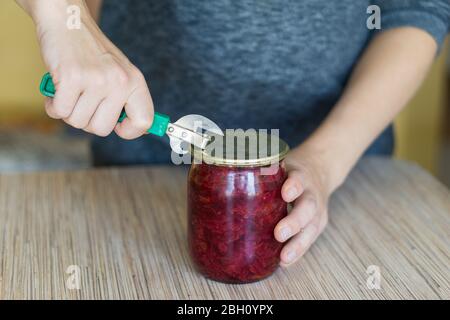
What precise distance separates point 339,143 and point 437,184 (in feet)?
0.66

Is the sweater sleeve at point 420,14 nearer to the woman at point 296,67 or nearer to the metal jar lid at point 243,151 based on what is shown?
the woman at point 296,67

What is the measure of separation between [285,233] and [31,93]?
1840mm

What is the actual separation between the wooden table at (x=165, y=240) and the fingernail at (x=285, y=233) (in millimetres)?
56

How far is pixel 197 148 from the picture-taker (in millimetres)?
771

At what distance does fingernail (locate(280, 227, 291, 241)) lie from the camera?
2.61 ft

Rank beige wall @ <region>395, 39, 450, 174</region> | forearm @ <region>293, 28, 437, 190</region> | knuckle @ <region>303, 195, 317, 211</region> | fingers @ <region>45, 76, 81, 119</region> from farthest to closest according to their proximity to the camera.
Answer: beige wall @ <region>395, 39, 450, 174</region> < forearm @ <region>293, 28, 437, 190</region> < knuckle @ <region>303, 195, 317, 211</region> < fingers @ <region>45, 76, 81, 119</region>

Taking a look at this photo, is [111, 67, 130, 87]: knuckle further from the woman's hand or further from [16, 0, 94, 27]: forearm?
the woman's hand

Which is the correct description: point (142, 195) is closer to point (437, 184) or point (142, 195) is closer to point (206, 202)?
point (206, 202)

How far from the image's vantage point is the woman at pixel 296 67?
1.01 m

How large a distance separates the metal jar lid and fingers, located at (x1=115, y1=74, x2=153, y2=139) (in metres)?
0.07

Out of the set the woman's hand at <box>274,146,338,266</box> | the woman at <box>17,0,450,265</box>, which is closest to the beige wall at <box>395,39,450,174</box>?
the woman at <box>17,0,450,265</box>

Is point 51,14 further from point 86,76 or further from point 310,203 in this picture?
point 310,203

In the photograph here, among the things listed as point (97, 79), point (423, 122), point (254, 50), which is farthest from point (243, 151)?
point (423, 122)
